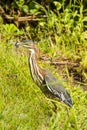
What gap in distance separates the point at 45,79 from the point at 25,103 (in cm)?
42

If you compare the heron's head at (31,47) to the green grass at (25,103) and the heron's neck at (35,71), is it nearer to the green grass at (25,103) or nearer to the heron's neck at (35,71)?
the heron's neck at (35,71)

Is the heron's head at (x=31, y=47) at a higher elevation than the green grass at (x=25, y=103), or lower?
higher

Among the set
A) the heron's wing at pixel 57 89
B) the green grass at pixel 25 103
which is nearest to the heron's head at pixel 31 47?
the green grass at pixel 25 103

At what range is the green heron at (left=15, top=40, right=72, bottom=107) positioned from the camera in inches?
237

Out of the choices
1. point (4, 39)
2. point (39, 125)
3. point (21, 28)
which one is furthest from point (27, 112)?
point (21, 28)

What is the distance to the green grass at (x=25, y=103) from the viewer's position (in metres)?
5.17

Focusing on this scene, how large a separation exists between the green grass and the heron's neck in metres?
0.16

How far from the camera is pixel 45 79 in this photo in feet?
20.2

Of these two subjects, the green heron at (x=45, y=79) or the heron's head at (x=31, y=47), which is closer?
the green heron at (x=45, y=79)

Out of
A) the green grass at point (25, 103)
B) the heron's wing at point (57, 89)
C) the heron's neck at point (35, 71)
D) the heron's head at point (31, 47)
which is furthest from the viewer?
the heron's head at point (31, 47)

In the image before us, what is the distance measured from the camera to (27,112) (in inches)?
223

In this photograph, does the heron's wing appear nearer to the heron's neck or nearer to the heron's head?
the heron's neck

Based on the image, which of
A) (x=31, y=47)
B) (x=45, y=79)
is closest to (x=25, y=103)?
(x=45, y=79)

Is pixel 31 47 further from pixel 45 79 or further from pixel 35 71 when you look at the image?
pixel 45 79
